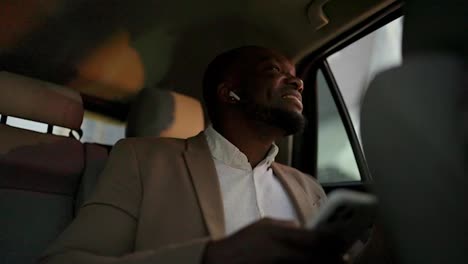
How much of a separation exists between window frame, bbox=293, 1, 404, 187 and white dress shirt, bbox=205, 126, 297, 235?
0.38 metres

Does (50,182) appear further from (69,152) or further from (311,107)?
(311,107)

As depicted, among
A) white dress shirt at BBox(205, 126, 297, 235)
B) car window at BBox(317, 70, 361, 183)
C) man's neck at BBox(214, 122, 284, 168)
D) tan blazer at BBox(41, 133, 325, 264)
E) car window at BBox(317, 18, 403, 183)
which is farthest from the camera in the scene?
car window at BBox(317, 70, 361, 183)

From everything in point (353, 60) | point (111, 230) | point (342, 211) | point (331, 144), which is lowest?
point (111, 230)

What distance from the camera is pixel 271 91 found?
145 centimetres

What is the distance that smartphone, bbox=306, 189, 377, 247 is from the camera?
1.73ft

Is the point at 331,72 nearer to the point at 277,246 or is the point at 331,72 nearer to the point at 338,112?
the point at 338,112

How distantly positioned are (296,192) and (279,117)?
0.79ft

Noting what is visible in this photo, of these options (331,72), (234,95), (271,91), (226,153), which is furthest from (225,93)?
(331,72)

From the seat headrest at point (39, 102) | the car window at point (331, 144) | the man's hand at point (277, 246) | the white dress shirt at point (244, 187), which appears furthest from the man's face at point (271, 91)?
the man's hand at point (277, 246)

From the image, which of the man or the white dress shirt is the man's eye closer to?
the man

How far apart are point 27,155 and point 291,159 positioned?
3.69 feet

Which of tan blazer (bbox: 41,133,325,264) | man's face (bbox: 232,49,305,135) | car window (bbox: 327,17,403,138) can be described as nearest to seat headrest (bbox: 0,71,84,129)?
tan blazer (bbox: 41,133,325,264)

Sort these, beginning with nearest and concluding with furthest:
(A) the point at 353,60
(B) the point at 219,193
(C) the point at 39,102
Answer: (B) the point at 219,193 < (C) the point at 39,102 < (A) the point at 353,60

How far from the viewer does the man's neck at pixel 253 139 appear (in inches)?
55.6
